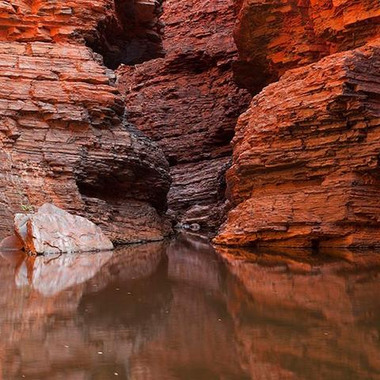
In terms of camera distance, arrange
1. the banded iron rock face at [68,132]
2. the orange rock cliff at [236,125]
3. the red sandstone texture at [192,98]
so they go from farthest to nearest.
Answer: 1. the red sandstone texture at [192,98]
2. the banded iron rock face at [68,132]
3. the orange rock cliff at [236,125]

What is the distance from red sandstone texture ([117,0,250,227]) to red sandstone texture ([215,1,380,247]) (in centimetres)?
963

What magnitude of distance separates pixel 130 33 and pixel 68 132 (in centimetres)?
568

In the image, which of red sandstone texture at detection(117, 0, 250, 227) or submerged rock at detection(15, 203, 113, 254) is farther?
red sandstone texture at detection(117, 0, 250, 227)

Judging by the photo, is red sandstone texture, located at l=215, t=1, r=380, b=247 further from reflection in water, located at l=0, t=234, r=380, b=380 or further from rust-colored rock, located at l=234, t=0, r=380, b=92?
reflection in water, located at l=0, t=234, r=380, b=380

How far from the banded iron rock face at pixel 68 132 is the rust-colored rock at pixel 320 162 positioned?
9.18ft

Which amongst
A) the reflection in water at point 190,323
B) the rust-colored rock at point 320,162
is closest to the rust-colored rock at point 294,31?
the rust-colored rock at point 320,162

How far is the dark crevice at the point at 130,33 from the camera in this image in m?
15.6

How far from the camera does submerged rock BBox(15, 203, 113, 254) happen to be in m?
9.85

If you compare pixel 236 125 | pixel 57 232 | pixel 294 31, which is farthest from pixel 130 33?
pixel 57 232

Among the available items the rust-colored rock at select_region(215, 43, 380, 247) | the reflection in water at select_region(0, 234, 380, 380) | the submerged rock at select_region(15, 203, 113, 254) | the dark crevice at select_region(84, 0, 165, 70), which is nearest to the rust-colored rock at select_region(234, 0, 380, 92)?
the rust-colored rock at select_region(215, 43, 380, 247)

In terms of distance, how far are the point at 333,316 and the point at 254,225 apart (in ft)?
24.0

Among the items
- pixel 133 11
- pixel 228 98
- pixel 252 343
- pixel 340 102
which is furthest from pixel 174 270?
pixel 228 98

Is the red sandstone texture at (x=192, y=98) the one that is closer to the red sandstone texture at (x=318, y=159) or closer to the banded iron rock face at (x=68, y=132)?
the banded iron rock face at (x=68, y=132)

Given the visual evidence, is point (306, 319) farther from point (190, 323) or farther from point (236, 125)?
point (236, 125)
